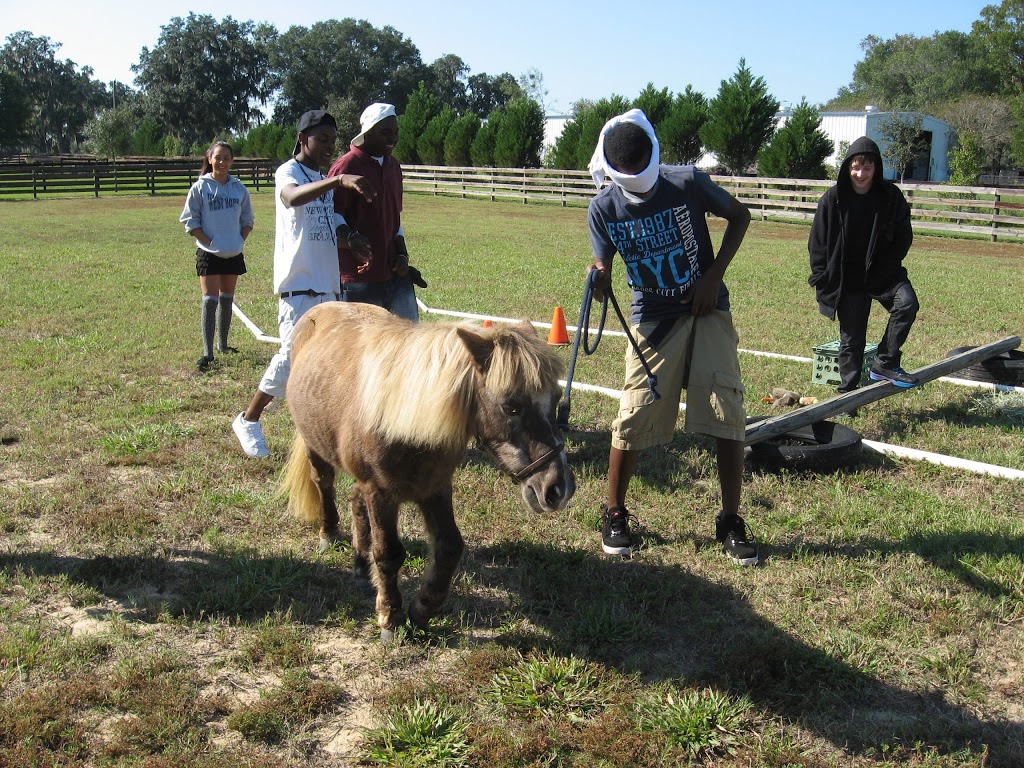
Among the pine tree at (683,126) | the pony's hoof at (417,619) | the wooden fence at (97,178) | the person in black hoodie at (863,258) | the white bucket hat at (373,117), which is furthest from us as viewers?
the wooden fence at (97,178)

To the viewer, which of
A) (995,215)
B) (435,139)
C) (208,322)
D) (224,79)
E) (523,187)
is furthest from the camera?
(224,79)

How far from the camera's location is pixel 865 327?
6828 millimetres

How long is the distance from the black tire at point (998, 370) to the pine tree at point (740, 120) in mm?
25724

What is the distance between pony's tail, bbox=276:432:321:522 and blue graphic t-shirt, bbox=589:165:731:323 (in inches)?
80.0

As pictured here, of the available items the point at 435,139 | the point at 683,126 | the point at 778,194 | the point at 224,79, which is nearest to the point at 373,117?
the point at 778,194

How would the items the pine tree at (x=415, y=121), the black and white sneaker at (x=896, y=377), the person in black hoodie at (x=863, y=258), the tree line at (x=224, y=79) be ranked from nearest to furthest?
the black and white sneaker at (x=896, y=377), the person in black hoodie at (x=863, y=258), the pine tree at (x=415, y=121), the tree line at (x=224, y=79)

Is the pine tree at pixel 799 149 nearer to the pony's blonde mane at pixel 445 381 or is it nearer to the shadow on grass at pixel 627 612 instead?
the shadow on grass at pixel 627 612

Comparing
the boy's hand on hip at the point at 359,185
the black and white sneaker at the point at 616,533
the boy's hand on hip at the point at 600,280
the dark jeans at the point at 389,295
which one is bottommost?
the black and white sneaker at the point at 616,533

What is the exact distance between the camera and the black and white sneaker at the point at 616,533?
446 cm

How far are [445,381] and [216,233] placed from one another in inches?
254

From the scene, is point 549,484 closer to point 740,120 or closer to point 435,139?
point 740,120

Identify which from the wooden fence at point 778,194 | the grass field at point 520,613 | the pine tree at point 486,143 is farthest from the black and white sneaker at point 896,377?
the pine tree at point 486,143

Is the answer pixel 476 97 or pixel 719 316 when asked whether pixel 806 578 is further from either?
pixel 476 97

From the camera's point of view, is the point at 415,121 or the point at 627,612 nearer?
the point at 627,612
